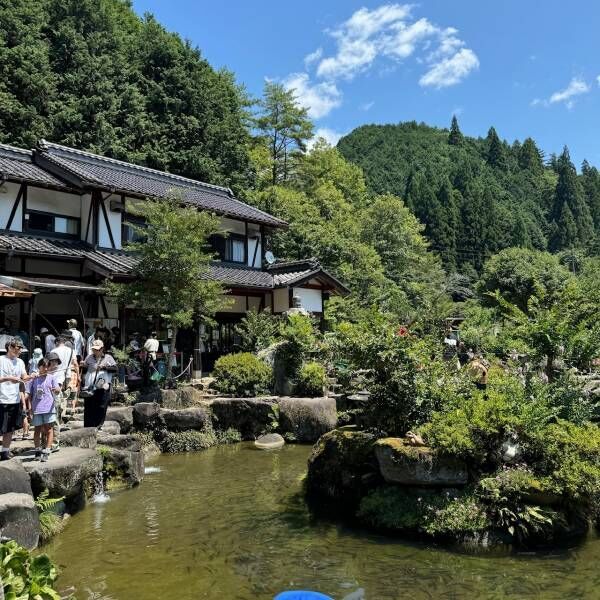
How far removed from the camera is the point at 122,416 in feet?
41.8

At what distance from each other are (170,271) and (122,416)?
13.7ft

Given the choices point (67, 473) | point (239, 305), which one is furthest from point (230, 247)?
point (67, 473)

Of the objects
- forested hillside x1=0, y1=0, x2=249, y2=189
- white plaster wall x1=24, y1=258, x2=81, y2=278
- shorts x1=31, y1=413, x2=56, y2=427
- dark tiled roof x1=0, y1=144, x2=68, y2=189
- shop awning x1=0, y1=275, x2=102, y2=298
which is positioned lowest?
shorts x1=31, y1=413, x2=56, y2=427

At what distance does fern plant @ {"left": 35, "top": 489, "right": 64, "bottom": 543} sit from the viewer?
6994 mm

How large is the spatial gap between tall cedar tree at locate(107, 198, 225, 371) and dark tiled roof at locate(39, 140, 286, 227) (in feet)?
7.20

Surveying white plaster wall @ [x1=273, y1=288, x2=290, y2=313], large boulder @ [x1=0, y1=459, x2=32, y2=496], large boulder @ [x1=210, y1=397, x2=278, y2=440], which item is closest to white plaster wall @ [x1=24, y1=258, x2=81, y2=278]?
large boulder @ [x1=210, y1=397, x2=278, y2=440]

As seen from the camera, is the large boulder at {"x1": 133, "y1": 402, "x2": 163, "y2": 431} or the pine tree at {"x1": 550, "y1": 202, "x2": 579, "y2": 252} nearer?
the large boulder at {"x1": 133, "y1": 402, "x2": 163, "y2": 431}

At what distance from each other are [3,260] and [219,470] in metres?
9.86

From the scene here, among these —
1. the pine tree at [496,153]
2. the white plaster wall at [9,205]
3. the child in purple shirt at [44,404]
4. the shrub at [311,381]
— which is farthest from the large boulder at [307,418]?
the pine tree at [496,153]

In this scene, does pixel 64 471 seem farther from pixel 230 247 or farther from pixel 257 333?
pixel 230 247

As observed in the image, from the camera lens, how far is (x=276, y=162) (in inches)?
1459

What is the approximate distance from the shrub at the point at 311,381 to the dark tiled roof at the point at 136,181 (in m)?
6.90

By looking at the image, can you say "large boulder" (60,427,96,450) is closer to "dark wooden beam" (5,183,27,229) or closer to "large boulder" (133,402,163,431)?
"large boulder" (133,402,163,431)

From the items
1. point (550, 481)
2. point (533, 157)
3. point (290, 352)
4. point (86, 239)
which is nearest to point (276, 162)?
point (86, 239)
